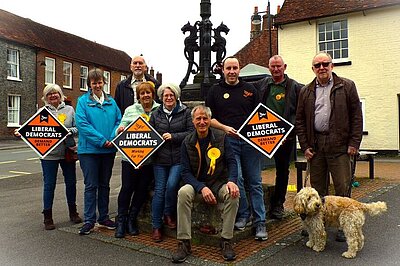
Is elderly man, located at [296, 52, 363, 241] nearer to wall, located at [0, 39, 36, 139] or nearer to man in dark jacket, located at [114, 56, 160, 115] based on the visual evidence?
man in dark jacket, located at [114, 56, 160, 115]

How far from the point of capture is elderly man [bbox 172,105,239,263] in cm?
458

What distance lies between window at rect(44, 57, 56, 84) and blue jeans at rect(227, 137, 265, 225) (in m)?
30.1

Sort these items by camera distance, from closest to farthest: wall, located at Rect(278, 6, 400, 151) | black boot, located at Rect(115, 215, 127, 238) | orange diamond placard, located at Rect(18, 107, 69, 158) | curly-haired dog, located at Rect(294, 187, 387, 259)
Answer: curly-haired dog, located at Rect(294, 187, 387, 259), black boot, located at Rect(115, 215, 127, 238), orange diamond placard, located at Rect(18, 107, 69, 158), wall, located at Rect(278, 6, 400, 151)

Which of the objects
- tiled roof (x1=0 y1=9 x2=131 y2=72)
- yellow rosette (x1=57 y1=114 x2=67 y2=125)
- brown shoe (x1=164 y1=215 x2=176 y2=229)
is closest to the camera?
brown shoe (x1=164 y1=215 x2=176 y2=229)

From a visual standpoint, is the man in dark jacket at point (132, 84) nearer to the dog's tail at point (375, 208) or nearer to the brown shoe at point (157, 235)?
the brown shoe at point (157, 235)

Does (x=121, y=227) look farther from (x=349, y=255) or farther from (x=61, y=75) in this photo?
(x=61, y=75)

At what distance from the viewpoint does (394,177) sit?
1079 centimetres

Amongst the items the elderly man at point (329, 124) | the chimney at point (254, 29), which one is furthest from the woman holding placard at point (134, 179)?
the chimney at point (254, 29)

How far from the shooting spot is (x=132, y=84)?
6.05 meters

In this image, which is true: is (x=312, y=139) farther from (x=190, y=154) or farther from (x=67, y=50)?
(x=67, y=50)

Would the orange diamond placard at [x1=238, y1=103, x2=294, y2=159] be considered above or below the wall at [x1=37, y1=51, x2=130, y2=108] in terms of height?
below

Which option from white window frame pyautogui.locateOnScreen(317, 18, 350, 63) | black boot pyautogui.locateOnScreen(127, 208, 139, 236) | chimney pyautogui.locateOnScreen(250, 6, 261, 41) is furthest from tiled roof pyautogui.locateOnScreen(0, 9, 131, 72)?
black boot pyautogui.locateOnScreen(127, 208, 139, 236)

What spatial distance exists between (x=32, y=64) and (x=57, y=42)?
17.3 ft

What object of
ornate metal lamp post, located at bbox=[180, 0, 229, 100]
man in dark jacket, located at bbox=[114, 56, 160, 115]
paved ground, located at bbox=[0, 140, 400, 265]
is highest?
ornate metal lamp post, located at bbox=[180, 0, 229, 100]
